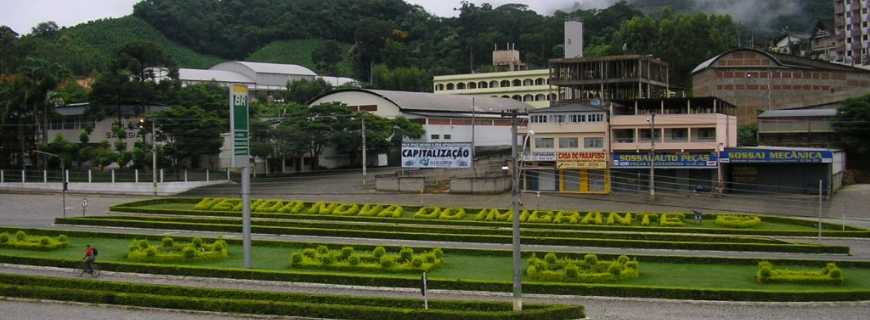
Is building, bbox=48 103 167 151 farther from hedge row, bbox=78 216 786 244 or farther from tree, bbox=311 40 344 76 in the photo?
tree, bbox=311 40 344 76

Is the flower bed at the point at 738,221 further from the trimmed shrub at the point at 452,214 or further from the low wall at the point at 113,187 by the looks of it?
the low wall at the point at 113,187

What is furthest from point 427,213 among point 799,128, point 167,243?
point 799,128

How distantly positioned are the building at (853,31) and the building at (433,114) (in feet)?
197

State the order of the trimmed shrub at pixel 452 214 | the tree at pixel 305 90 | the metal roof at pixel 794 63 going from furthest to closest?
1. the tree at pixel 305 90
2. the metal roof at pixel 794 63
3. the trimmed shrub at pixel 452 214

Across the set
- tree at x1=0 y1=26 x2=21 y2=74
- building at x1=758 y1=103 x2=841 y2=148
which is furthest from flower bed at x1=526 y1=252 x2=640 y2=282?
tree at x1=0 y1=26 x2=21 y2=74

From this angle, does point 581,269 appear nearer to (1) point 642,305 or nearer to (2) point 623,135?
(1) point 642,305

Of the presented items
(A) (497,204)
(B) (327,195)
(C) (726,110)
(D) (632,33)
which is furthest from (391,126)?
(D) (632,33)

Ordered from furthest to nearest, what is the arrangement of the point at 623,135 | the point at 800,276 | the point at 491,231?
1. the point at 623,135
2. the point at 491,231
3. the point at 800,276

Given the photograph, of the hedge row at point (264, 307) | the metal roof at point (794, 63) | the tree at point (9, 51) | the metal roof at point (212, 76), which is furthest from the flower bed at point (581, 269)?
the metal roof at point (212, 76)

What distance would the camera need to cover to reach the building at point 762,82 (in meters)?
87.9

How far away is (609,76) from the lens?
262 ft

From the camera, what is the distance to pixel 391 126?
8312 centimetres

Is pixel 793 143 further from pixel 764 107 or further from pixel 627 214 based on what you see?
pixel 627 214

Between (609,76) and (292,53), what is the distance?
119498mm
